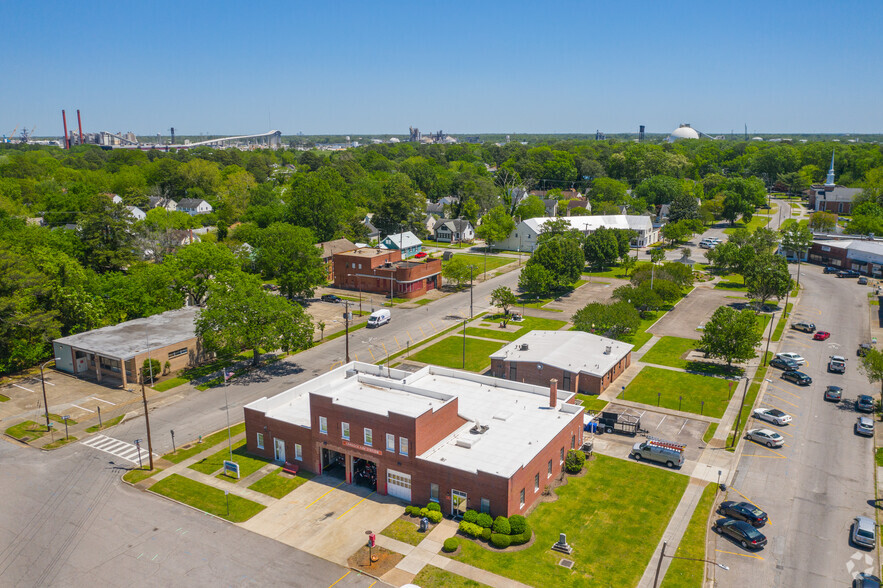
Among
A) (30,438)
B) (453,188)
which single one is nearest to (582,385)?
(30,438)

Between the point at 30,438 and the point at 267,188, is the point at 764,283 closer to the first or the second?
the point at 30,438

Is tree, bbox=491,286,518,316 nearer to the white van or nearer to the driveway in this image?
the white van

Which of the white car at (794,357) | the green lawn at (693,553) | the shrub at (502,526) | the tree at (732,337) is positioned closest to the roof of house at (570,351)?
the tree at (732,337)

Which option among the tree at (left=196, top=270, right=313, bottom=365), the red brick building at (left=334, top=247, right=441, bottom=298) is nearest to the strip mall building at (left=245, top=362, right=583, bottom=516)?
the tree at (left=196, top=270, right=313, bottom=365)

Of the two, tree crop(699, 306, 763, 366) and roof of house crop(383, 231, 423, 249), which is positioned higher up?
roof of house crop(383, 231, 423, 249)

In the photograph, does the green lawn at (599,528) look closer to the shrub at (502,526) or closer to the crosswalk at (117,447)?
the shrub at (502,526)

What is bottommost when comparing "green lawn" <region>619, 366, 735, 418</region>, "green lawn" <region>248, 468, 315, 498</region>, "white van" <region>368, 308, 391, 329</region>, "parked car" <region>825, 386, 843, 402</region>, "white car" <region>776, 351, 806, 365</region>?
"green lawn" <region>248, 468, 315, 498</region>
